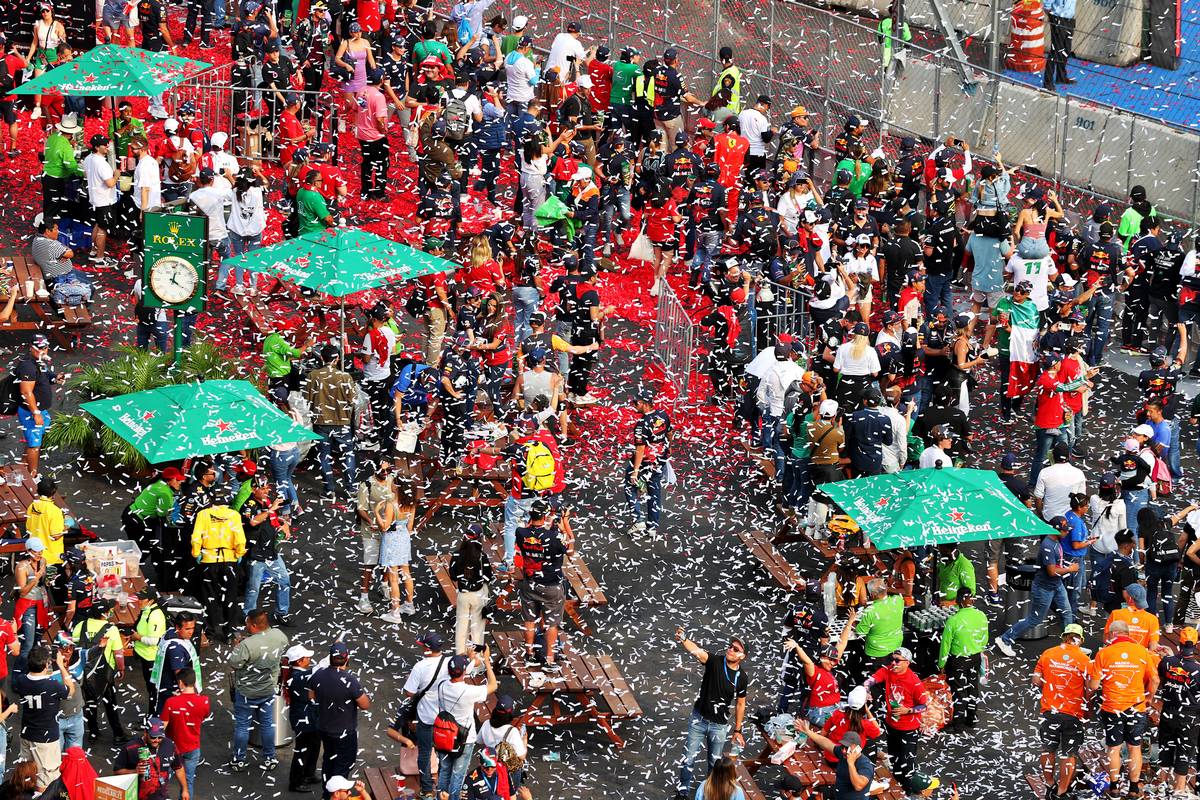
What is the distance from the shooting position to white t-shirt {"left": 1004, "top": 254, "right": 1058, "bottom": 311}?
2703cm

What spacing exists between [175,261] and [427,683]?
8.47m

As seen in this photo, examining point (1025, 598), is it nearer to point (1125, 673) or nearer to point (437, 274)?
point (1125, 673)

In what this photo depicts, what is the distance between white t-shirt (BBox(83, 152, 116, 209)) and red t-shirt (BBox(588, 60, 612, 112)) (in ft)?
24.8

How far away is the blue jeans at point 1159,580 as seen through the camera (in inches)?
871

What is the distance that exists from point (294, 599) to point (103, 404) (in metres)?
2.82

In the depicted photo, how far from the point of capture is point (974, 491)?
69.5 ft

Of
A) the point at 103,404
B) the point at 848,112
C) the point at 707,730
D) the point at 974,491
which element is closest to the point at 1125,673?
the point at 974,491

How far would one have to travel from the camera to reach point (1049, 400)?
2442cm

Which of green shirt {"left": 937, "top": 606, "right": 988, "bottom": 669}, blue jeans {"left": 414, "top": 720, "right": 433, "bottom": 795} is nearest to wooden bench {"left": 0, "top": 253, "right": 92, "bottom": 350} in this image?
blue jeans {"left": 414, "top": 720, "right": 433, "bottom": 795}

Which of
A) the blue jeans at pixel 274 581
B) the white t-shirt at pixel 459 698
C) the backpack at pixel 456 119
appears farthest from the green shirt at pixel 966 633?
the backpack at pixel 456 119

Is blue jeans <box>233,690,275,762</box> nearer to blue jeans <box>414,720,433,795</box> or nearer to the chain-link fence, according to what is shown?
blue jeans <box>414,720,433,795</box>

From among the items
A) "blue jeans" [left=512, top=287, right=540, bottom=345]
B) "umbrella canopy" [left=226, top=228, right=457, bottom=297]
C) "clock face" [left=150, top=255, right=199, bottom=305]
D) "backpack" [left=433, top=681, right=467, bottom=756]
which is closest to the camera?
"backpack" [left=433, top=681, right=467, bottom=756]

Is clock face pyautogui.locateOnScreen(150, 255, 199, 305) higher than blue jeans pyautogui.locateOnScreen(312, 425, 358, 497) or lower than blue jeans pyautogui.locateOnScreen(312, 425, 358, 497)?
higher

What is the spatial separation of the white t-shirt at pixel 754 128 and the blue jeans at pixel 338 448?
9.38m
